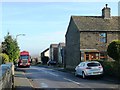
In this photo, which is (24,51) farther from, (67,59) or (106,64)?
(106,64)

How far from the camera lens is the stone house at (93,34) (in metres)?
46.3

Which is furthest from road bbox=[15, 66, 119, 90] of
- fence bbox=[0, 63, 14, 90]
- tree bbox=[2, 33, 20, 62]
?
tree bbox=[2, 33, 20, 62]

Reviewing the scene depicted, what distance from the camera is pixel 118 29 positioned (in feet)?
155

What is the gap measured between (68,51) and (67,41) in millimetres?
2016

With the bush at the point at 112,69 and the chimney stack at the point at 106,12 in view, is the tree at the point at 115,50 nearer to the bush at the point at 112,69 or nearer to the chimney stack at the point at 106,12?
the bush at the point at 112,69

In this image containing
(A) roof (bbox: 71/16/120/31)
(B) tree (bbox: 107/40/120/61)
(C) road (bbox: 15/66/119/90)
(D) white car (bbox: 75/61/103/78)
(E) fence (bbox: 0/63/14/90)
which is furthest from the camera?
(A) roof (bbox: 71/16/120/31)

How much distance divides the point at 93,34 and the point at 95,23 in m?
2.29

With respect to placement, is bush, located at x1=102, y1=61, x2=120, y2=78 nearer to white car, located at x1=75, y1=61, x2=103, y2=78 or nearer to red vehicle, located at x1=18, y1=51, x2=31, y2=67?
white car, located at x1=75, y1=61, x2=103, y2=78

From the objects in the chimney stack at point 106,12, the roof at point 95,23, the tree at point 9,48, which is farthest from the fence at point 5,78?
the chimney stack at point 106,12

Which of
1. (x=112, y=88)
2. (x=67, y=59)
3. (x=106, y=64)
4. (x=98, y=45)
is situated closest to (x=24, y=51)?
(x=67, y=59)

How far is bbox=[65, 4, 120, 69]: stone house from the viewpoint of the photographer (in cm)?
4633

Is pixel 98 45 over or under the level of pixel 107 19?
under

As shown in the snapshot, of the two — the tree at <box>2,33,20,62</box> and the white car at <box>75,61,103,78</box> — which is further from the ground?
the tree at <box>2,33,20,62</box>

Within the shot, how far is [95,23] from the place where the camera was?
48.3 meters
